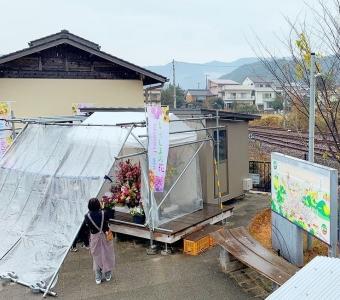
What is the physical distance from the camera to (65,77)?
14.7 metres

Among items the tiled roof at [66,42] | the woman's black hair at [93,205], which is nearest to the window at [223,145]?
the tiled roof at [66,42]

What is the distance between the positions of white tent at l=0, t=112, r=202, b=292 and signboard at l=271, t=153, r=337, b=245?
255 cm

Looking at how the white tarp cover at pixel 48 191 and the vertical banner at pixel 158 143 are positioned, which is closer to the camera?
the white tarp cover at pixel 48 191

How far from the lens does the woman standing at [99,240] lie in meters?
6.87

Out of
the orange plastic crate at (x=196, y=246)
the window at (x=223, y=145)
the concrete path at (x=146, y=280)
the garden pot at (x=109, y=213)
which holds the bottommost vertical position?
the concrete path at (x=146, y=280)

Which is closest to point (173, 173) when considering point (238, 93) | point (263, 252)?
point (263, 252)

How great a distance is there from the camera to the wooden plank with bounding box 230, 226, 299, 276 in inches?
243

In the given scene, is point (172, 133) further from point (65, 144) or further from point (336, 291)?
point (336, 291)

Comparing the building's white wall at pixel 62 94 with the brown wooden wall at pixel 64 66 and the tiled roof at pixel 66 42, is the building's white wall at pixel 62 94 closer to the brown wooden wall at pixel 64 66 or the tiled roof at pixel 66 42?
the brown wooden wall at pixel 64 66

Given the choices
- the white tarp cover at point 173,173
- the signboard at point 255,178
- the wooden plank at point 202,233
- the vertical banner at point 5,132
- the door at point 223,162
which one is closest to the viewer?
the wooden plank at point 202,233

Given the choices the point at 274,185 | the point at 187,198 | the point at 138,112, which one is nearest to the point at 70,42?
the point at 138,112

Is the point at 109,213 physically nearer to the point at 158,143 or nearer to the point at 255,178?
the point at 158,143

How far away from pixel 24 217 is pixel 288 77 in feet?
19.2

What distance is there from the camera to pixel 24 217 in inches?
323
